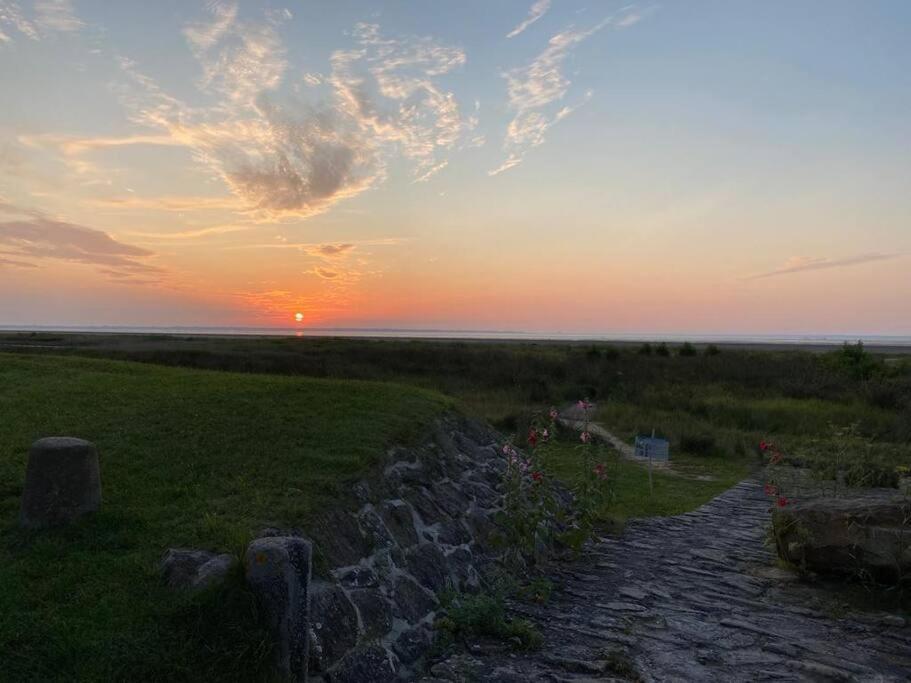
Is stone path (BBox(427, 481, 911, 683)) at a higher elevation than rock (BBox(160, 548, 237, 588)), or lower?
lower

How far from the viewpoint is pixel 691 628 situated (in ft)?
21.0

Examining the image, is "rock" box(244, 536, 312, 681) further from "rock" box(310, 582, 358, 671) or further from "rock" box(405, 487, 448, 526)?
"rock" box(405, 487, 448, 526)

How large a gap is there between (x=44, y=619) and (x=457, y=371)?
97.8ft

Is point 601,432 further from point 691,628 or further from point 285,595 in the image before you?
point 285,595

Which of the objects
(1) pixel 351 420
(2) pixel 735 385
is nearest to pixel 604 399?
(2) pixel 735 385

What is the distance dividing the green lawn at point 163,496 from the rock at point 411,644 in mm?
1431

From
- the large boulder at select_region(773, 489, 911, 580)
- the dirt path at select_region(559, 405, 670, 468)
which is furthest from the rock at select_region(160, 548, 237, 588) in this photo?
the dirt path at select_region(559, 405, 670, 468)

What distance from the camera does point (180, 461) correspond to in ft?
25.8

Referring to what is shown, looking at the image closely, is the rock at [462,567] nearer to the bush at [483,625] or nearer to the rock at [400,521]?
the rock at [400,521]

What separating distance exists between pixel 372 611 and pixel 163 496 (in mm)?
2725

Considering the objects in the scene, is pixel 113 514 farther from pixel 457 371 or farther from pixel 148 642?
pixel 457 371

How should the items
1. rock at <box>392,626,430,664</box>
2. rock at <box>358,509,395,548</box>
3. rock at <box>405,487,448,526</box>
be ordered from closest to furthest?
rock at <box>392,626,430,664</box> → rock at <box>358,509,395,548</box> → rock at <box>405,487,448,526</box>

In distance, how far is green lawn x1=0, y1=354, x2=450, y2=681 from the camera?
4457 mm

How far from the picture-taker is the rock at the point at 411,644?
5.62 m
